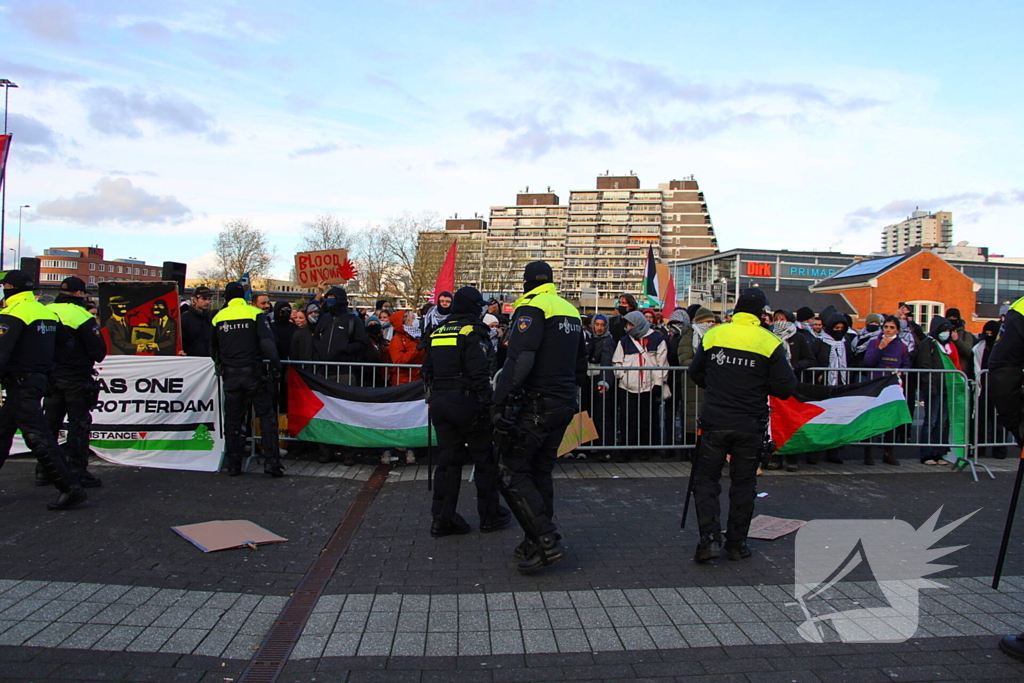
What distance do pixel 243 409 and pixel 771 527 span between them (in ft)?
17.5

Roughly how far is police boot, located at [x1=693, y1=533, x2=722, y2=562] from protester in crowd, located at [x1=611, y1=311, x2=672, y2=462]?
3.43m

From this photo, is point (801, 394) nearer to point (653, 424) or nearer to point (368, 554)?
point (653, 424)

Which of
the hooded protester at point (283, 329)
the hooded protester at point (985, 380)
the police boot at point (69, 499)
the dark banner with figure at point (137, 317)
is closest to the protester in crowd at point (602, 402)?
the hooded protester at point (283, 329)

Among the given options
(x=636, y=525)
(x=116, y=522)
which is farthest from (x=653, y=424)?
(x=116, y=522)

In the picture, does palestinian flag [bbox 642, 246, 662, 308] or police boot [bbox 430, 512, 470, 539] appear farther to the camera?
palestinian flag [bbox 642, 246, 662, 308]

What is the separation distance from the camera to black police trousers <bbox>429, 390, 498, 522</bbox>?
5438 mm

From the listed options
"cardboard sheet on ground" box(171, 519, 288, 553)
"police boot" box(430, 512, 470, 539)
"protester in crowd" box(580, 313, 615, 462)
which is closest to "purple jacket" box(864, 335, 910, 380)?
"protester in crowd" box(580, 313, 615, 462)

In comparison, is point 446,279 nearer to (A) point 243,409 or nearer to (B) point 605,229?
(A) point 243,409

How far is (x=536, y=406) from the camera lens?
495cm

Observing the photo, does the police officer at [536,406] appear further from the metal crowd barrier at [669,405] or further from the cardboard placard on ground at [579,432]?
the metal crowd barrier at [669,405]

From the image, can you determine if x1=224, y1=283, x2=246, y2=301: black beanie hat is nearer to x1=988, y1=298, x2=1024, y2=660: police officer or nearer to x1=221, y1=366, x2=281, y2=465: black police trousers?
x1=221, y1=366, x2=281, y2=465: black police trousers

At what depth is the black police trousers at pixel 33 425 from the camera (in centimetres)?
595

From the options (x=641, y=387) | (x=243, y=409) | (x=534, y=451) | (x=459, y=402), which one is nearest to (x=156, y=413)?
(x=243, y=409)

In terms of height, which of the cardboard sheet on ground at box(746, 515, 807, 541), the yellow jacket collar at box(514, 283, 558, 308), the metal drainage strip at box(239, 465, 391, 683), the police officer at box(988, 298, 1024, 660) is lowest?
the cardboard sheet on ground at box(746, 515, 807, 541)
